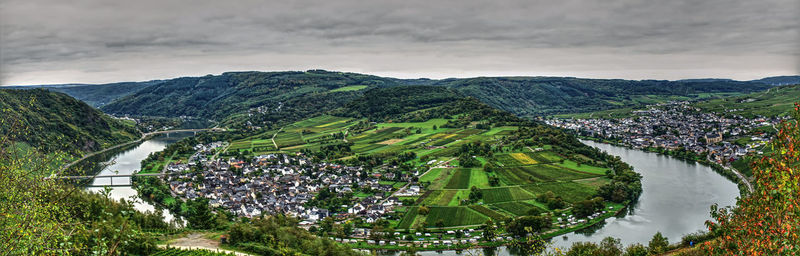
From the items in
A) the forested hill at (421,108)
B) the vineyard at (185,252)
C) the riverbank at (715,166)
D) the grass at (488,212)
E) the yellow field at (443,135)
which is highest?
the forested hill at (421,108)

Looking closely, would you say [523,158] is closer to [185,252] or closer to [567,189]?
[567,189]

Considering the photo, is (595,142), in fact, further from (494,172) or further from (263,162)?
(263,162)

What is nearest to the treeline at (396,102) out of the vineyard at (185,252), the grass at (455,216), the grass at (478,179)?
the grass at (478,179)

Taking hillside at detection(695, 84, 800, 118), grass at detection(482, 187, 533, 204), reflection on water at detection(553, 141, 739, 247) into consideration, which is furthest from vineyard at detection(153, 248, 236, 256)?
hillside at detection(695, 84, 800, 118)

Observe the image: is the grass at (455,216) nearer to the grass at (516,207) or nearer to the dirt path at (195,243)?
the grass at (516,207)

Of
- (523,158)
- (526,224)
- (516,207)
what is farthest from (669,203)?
(526,224)

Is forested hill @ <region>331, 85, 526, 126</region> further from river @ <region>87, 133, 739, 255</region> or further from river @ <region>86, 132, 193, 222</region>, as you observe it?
river @ <region>86, 132, 193, 222</region>
